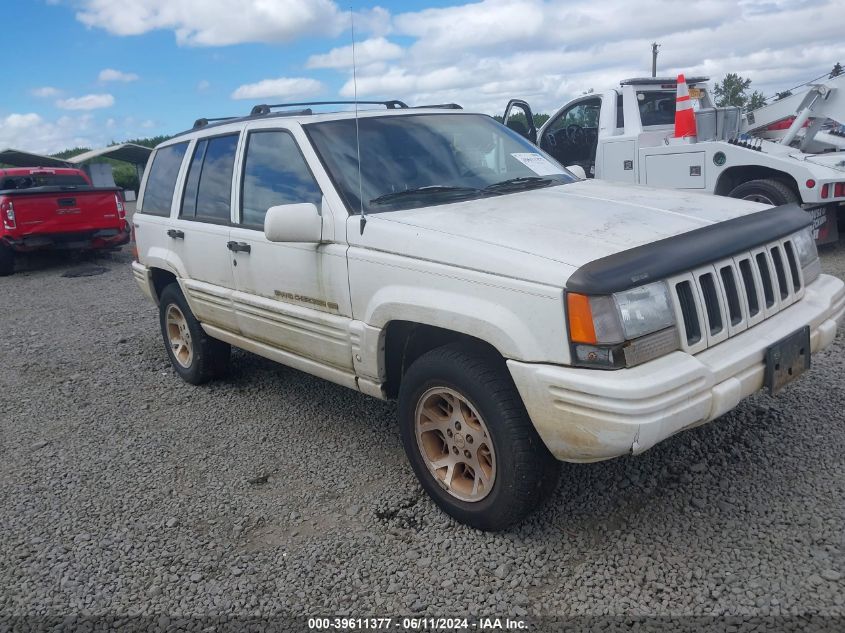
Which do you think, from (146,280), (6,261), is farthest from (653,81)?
(6,261)

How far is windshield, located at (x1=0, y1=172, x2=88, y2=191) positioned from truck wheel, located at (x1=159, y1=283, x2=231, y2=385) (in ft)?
27.6

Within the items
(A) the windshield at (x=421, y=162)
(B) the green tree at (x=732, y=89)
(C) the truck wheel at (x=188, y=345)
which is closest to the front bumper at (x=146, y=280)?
(C) the truck wheel at (x=188, y=345)

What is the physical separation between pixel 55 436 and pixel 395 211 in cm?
286

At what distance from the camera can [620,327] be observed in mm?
2496

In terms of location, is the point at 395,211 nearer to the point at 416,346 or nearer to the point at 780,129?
the point at 416,346

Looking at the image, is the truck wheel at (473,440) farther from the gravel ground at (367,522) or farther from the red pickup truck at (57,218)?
the red pickup truck at (57,218)

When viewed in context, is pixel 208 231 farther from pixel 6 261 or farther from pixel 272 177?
pixel 6 261

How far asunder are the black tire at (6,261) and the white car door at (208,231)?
8379 millimetres

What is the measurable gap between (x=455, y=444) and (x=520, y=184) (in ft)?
5.13

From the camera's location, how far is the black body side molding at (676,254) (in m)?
2.48

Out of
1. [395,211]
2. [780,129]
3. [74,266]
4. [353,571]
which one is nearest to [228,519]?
[353,571]

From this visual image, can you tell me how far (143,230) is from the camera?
5.42 meters

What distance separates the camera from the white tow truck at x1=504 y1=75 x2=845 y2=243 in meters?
7.52

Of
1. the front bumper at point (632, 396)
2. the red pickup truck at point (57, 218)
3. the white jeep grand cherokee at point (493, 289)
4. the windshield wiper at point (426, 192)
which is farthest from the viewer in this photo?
the red pickup truck at point (57, 218)
